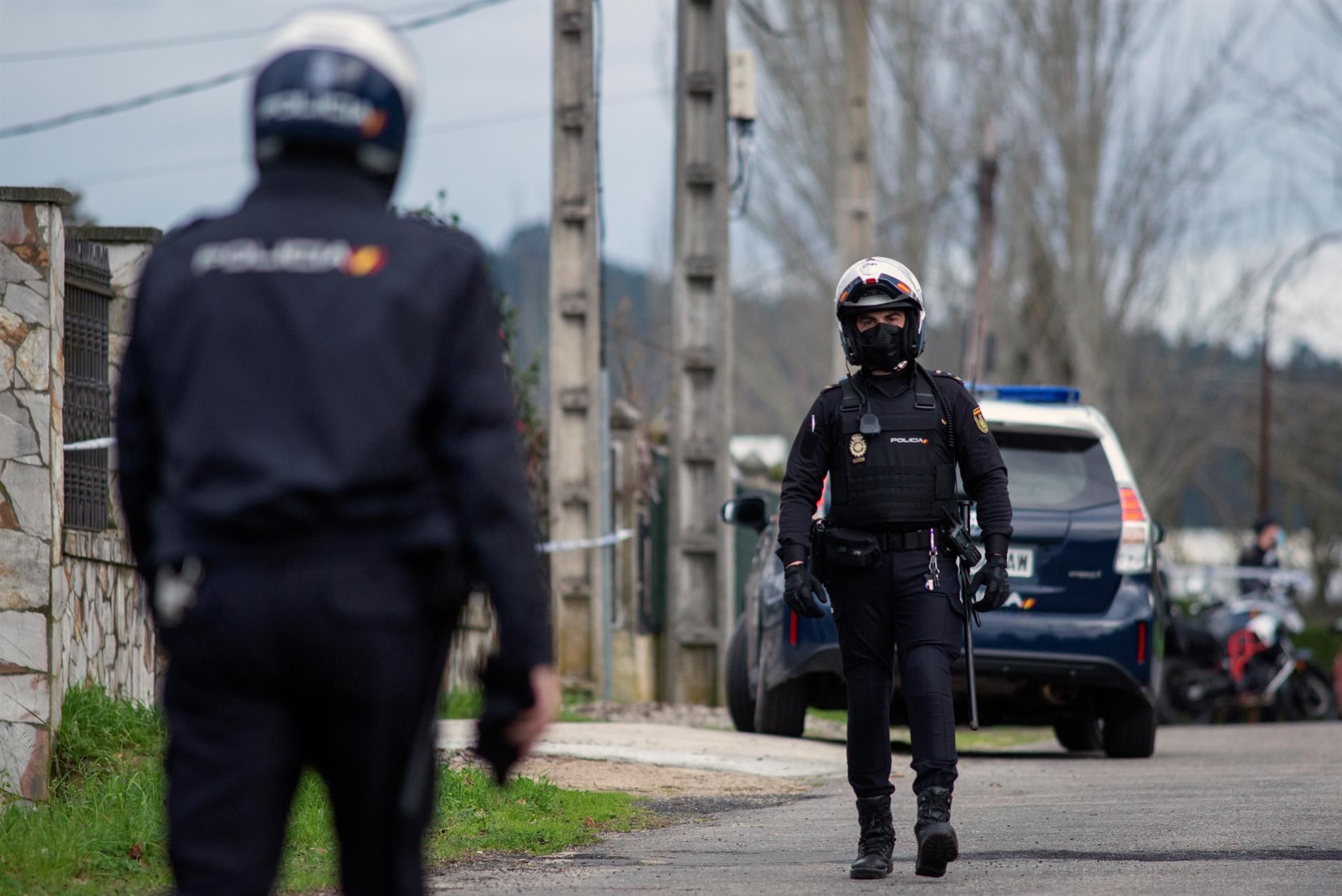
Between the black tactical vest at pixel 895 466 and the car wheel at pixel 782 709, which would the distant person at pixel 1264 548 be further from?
the black tactical vest at pixel 895 466

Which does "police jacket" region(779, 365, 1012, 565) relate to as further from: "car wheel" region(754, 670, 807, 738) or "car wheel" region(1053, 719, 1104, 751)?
"car wheel" region(1053, 719, 1104, 751)

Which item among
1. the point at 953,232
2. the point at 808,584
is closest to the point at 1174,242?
the point at 953,232

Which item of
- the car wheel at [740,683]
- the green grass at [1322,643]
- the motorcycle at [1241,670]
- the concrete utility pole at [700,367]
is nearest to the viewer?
the car wheel at [740,683]

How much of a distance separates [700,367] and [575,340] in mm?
1026

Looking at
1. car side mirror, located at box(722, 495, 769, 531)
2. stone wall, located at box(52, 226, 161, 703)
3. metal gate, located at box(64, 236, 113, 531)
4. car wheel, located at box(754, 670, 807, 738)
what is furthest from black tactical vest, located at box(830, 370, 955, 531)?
car wheel, located at box(754, 670, 807, 738)

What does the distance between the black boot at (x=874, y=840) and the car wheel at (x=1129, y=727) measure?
4.84 meters

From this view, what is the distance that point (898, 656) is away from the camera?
6.33 metres

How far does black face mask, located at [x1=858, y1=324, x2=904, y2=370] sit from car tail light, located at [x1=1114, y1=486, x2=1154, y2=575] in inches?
151

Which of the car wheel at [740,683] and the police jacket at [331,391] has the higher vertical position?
the police jacket at [331,391]

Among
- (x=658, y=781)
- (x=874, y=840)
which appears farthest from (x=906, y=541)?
(x=658, y=781)

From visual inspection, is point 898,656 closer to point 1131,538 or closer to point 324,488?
point 324,488

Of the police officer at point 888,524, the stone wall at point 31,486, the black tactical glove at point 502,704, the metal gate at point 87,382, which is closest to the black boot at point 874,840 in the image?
the police officer at point 888,524

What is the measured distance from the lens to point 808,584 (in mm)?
6312

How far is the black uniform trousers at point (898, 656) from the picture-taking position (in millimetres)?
6148
